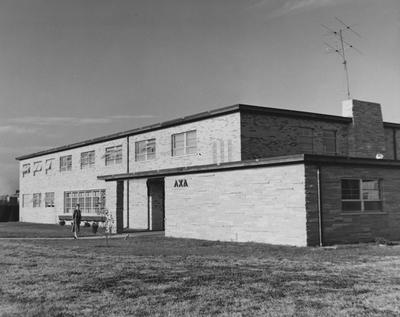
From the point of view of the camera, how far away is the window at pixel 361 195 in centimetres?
1959

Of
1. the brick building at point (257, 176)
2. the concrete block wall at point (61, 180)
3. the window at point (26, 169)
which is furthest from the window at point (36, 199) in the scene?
the brick building at point (257, 176)

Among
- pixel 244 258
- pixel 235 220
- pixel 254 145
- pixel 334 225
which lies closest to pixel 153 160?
pixel 254 145

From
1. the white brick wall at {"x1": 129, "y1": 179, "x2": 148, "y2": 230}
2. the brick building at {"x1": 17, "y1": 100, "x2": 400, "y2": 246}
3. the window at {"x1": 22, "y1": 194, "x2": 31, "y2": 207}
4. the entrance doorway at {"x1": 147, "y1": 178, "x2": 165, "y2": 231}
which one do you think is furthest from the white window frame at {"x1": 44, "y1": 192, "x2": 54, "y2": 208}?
the entrance doorway at {"x1": 147, "y1": 178, "x2": 165, "y2": 231}

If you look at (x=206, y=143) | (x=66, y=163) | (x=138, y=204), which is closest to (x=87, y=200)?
(x=66, y=163)

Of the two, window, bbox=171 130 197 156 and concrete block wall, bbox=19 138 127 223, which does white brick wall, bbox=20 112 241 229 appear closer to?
concrete block wall, bbox=19 138 127 223

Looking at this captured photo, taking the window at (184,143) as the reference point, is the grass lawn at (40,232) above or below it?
below

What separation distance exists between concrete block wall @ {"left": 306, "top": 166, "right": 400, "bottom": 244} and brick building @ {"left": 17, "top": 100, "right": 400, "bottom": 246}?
4cm

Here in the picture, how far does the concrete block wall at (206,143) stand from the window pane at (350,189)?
232 inches

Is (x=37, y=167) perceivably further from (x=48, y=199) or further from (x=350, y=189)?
(x=350, y=189)

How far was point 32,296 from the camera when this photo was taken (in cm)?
901

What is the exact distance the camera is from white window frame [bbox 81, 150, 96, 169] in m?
38.1

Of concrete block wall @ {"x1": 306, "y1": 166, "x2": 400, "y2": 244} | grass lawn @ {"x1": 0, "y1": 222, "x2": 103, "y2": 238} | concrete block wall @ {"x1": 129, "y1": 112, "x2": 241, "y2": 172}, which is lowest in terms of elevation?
grass lawn @ {"x1": 0, "y1": 222, "x2": 103, "y2": 238}

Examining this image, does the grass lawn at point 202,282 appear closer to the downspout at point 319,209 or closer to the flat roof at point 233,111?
the downspout at point 319,209

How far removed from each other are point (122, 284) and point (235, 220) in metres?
11.1
